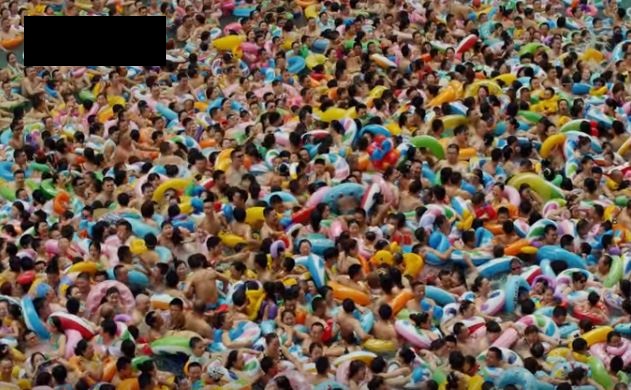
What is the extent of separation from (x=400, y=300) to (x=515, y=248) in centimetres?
168

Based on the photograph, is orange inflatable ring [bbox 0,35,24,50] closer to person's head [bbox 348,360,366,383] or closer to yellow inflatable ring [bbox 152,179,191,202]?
yellow inflatable ring [bbox 152,179,191,202]

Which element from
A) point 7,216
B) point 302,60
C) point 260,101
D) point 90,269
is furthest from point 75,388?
point 302,60

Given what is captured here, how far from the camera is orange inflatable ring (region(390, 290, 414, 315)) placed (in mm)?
14055

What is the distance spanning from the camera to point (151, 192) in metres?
15.9

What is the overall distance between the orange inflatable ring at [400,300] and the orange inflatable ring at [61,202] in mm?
4145

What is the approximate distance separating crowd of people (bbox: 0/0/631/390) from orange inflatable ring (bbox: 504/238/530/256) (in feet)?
0.07

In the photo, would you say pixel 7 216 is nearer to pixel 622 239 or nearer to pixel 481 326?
pixel 481 326

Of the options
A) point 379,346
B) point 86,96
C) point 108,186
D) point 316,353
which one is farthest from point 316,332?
point 86,96

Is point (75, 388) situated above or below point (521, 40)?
below

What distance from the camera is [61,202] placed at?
15891 mm

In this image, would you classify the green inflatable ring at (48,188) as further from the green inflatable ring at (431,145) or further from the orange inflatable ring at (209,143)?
the green inflatable ring at (431,145)

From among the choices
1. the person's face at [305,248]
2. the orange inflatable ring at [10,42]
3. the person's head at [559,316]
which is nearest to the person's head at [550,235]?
the person's head at [559,316]

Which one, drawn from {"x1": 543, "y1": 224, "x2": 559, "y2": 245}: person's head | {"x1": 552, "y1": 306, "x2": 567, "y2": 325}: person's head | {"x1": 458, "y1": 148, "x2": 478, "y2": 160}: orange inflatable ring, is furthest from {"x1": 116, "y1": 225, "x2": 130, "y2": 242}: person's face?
{"x1": 552, "y1": 306, "x2": 567, "y2": 325}: person's head

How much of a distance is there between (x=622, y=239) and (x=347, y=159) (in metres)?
3.42
